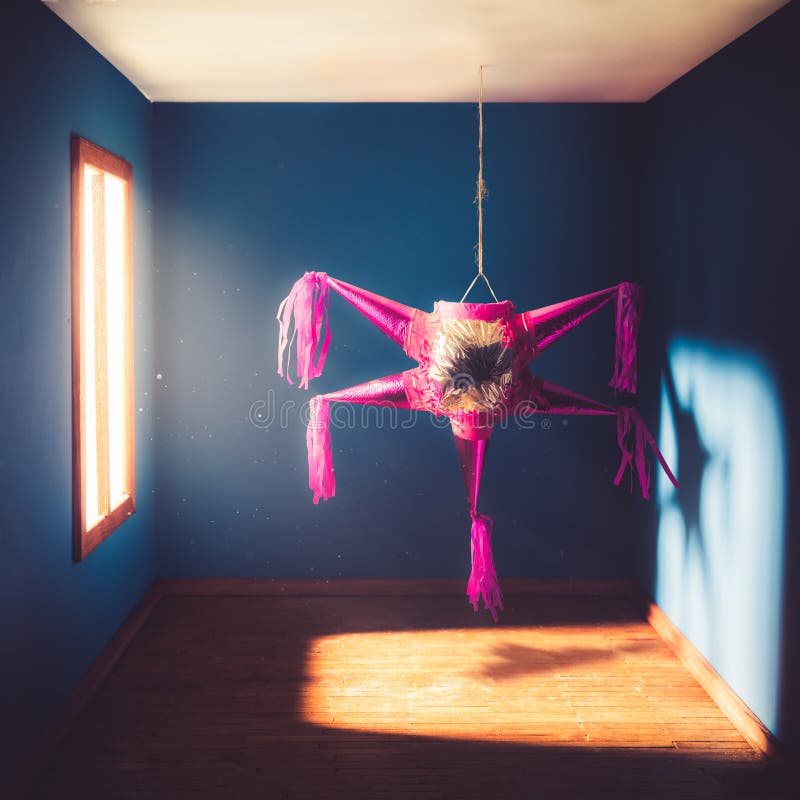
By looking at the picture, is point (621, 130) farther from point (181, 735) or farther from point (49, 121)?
point (181, 735)

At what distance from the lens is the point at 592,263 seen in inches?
139

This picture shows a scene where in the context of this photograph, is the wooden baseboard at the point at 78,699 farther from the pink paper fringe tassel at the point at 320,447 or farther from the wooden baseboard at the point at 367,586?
the pink paper fringe tassel at the point at 320,447

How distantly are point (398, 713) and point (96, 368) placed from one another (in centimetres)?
171

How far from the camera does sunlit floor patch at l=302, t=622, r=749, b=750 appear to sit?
8.21 feet

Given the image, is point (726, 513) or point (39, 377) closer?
point (39, 377)

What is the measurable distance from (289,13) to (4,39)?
32.5 inches

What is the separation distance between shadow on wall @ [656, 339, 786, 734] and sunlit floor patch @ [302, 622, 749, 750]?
0.20 m

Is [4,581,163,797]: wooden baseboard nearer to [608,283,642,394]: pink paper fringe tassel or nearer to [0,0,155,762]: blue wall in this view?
[0,0,155,762]: blue wall

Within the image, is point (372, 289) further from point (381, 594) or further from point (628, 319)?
point (381, 594)

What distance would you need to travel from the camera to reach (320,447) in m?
2.83

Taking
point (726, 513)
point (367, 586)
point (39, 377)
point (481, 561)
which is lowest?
point (367, 586)

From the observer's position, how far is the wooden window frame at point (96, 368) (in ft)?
8.41

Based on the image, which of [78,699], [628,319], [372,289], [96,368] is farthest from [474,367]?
[78,699]

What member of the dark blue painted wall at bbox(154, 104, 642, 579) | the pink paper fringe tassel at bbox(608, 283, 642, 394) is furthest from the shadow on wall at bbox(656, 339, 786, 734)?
the dark blue painted wall at bbox(154, 104, 642, 579)
